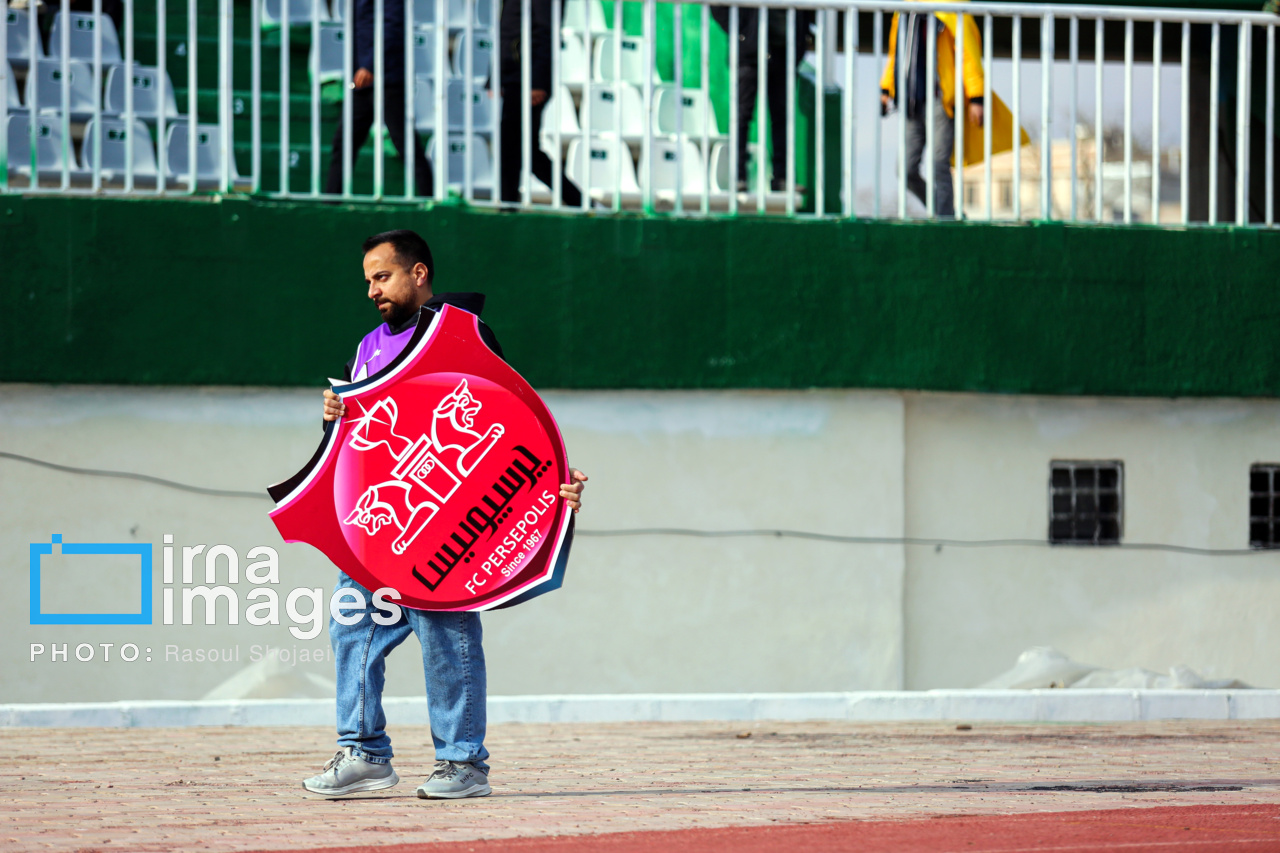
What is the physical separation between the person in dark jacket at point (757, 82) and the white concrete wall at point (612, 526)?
1.61 m

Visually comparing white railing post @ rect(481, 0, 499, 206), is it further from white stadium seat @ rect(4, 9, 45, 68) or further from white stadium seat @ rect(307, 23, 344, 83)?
white stadium seat @ rect(4, 9, 45, 68)

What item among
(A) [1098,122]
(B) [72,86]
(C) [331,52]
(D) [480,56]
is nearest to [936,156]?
(A) [1098,122]

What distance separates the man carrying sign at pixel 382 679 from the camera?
566cm

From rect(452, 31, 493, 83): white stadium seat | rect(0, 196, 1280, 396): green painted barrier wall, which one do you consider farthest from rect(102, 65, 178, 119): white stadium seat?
rect(452, 31, 493, 83): white stadium seat

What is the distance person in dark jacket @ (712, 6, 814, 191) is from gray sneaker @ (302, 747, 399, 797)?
5619 millimetres

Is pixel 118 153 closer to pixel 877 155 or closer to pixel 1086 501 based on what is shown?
pixel 877 155

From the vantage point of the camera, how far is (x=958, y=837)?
15.8ft

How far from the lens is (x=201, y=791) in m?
6.02

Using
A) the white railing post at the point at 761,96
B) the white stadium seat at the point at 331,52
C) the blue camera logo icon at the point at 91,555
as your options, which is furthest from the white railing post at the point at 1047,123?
the blue camera logo icon at the point at 91,555

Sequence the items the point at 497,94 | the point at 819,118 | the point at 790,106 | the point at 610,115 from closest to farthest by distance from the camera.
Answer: the point at 497,94 → the point at 790,106 → the point at 819,118 → the point at 610,115

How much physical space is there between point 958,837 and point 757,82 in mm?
6615

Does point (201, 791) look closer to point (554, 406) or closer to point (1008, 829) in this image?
point (1008, 829)

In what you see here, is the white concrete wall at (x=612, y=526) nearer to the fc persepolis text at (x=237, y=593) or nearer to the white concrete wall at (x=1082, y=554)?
the fc persepolis text at (x=237, y=593)

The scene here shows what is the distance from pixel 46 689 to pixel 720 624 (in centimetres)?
381
